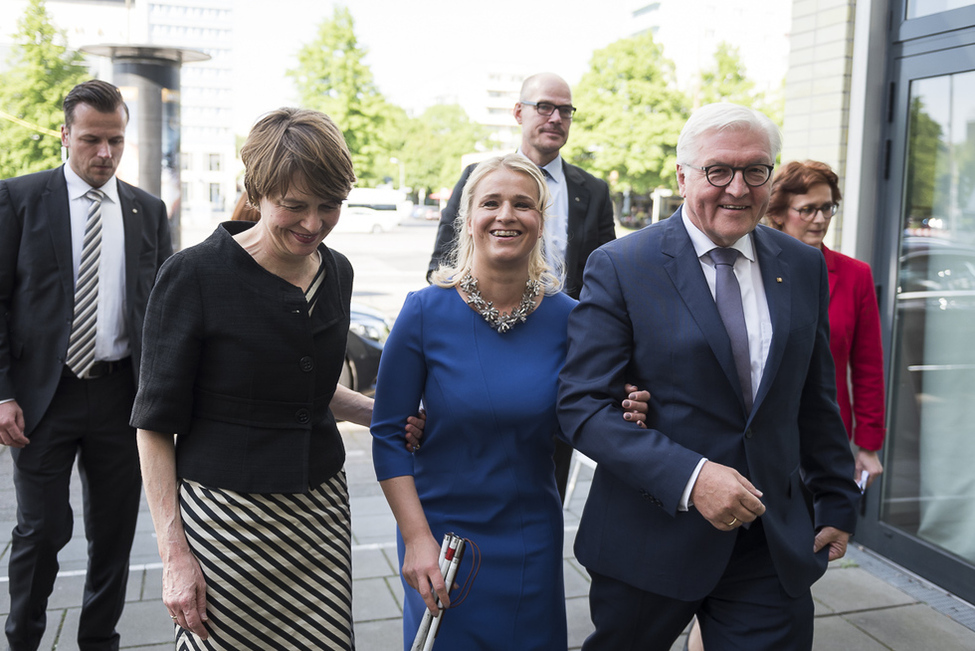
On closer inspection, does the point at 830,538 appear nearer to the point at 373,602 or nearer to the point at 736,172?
the point at 736,172

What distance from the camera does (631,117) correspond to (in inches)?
1916

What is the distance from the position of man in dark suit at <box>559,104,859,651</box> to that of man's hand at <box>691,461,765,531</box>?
0.03 m

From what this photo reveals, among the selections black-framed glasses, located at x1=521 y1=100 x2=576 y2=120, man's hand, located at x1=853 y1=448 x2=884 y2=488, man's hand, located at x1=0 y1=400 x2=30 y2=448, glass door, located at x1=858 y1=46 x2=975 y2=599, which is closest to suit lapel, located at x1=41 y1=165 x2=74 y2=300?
man's hand, located at x1=0 y1=400 x2=30 y2=448

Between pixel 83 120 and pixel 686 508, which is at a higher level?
pixel 83 120

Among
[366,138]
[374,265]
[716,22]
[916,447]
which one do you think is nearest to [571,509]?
[916,447]

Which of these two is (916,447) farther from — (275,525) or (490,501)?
(275,525)

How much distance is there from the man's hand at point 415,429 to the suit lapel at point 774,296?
88cm

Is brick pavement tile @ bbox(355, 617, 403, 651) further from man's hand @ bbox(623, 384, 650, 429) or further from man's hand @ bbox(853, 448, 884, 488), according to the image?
man's hand @ bbox(623, 384, 650, 429)

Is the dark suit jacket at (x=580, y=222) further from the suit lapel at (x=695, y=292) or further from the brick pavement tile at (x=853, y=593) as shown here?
the brick pavement tile at (x=853, y=593)

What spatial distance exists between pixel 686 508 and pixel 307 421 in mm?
953

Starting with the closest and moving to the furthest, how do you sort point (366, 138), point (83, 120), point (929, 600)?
point (83, 120) → point (929, 600) → point (366, 138)

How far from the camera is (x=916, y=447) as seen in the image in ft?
16.6

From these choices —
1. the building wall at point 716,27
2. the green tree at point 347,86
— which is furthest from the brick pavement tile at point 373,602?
the building wall at point 716,27

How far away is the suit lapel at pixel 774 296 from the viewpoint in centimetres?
216
